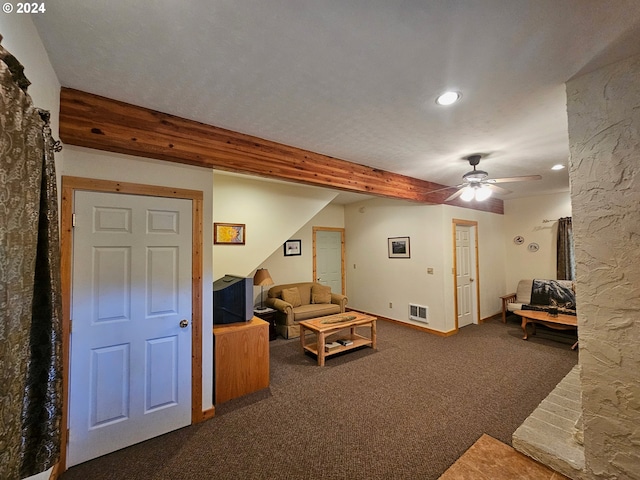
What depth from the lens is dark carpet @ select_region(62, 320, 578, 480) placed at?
6.23ft

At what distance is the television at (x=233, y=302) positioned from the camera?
2.91 meters

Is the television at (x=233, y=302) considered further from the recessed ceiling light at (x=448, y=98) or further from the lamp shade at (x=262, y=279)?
the recessed ceiling light at (x=448, y=98)

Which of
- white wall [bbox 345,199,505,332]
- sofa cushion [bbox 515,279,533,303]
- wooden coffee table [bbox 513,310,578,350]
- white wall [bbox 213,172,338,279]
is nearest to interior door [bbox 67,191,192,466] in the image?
white wall [bbox 213,172,338,279]

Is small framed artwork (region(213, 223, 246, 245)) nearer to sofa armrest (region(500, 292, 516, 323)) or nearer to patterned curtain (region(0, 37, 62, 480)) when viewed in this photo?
patterned curtain (region(0, 37, 62, 480))

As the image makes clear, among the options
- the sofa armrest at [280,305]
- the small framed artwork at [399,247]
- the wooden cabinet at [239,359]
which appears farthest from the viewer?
the small framed artwork at [399,247]

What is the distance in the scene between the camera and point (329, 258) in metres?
6.45

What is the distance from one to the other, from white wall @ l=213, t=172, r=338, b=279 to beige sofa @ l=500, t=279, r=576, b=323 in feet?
14.5

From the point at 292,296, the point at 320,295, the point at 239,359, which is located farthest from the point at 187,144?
the point at 320,295

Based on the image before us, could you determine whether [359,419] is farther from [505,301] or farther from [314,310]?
[505,301]

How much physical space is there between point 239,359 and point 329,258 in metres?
3.89

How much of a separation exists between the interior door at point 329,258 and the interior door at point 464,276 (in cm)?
256

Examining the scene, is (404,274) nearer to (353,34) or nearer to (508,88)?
(508,88)

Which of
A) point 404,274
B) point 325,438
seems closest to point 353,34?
point 325,438

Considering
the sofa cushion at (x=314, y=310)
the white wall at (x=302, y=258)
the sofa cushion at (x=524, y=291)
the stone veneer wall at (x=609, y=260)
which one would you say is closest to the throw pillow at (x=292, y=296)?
the sofa cushion at (x=314, y=310)
